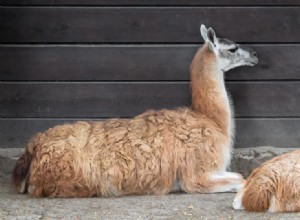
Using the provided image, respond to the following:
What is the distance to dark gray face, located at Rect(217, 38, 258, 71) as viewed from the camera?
820 centimetres

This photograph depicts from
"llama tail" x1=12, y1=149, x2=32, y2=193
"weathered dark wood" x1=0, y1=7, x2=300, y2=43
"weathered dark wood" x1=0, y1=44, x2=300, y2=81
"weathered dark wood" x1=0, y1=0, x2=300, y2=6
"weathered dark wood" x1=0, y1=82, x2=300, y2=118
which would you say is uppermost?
"weathered dark wood" x1=0, y1=0, x2=300, y2=6

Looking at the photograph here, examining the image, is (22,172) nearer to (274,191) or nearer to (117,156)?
(117,156)

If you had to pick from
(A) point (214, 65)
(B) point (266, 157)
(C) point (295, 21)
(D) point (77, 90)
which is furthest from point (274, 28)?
(D) point (77, 90)

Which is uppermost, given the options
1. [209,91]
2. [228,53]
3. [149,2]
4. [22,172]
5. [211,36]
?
[149,2]

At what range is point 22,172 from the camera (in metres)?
7.58

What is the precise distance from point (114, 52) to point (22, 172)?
162cm

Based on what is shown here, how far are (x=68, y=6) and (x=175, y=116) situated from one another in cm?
161

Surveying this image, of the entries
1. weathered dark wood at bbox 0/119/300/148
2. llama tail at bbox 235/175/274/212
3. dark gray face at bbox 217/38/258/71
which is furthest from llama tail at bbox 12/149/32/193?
llama tail at bbox 235/175/274/212

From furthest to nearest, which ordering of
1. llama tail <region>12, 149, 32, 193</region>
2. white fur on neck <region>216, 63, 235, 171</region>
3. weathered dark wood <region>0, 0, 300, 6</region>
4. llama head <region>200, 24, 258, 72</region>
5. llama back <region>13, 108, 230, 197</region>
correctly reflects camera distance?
weathered dark wood <region>0, 0, 300, 6</region>
llama head <region>200, 24, 258, 72</region>
white fur on neck <region>216, 63, 235, 171</region>
llama tail <region>12, 149, 32, 193</region>
llama back <region>13, 108, 230, 197</region>

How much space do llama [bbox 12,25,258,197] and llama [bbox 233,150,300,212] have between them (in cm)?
142

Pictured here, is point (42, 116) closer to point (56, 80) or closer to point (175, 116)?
point (56, 80)

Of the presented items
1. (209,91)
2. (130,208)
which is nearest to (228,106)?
(209,91)

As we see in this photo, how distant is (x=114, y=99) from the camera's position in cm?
Answer: 838

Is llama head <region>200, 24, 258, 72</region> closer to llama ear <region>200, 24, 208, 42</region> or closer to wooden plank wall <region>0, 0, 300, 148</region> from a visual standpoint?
llama ear <region>200, 24, 208, 42</region>
